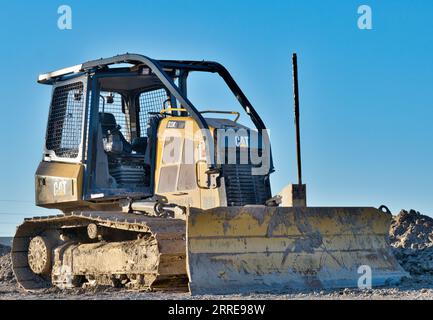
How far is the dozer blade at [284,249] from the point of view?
12.1 metres

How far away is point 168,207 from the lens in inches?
524

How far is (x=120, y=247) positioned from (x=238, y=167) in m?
2.09

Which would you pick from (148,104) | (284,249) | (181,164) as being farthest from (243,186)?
(148,104)

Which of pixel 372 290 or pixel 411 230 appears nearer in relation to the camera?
pixel 372 290

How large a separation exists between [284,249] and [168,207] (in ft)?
5.95

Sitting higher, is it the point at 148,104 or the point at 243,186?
the point at 148,104

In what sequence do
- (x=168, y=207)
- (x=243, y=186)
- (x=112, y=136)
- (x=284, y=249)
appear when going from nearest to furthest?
1. (x=284, y=249)
2. (x=168, y=207)
3. (x=243, y=186)
4. (x=112, y=136)

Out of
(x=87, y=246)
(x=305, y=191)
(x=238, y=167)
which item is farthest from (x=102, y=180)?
(x=305, y=191)

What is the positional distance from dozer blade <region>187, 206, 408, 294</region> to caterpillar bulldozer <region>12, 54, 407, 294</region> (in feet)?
0.05

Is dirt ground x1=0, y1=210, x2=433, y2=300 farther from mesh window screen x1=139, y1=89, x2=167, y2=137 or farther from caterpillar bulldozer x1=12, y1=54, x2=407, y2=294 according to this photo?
mesh window screen x1=139, y1=89, x2=167, y2=137

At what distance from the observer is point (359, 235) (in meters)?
13.5

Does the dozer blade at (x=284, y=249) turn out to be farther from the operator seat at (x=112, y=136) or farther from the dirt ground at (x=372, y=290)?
the operator seat at (x=112, y=136)

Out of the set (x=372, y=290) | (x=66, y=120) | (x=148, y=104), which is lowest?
(x=372, y=290)

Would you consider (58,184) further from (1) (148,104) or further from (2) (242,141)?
(2) (242,141)
